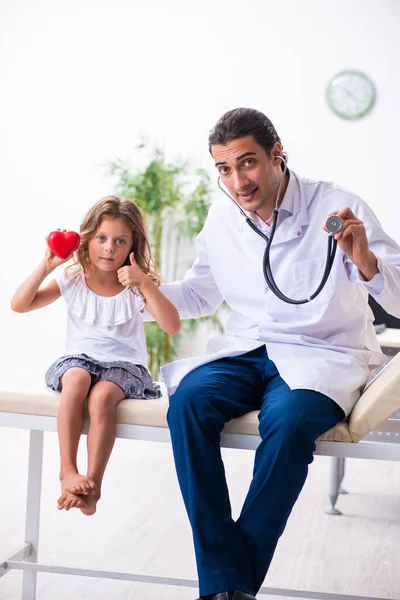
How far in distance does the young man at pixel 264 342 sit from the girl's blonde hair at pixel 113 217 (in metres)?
0.11

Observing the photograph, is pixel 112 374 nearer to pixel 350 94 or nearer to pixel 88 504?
pixel 88 504

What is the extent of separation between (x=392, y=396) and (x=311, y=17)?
11.2 feet

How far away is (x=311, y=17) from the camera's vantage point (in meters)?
4.48

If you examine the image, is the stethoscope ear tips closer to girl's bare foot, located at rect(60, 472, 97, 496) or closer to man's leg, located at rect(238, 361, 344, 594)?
man's leg, located at rect(238, 361, 344, 594)

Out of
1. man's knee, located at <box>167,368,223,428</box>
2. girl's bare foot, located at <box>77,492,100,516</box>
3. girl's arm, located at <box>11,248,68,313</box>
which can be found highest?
girl's arm, located at <box>11,248,68,313</box>

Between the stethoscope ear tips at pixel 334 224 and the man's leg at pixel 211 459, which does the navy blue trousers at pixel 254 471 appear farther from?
the stethoscope ear tips at pixel 334 224

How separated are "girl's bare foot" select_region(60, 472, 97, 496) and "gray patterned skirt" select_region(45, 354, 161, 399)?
237 mm

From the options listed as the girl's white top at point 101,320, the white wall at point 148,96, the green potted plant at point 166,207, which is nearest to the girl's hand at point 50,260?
the girl's white top at point 101,320

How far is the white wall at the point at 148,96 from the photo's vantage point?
4500 mm

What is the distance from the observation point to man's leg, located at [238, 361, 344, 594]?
1551mm

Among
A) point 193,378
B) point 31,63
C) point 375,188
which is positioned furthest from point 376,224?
point 31,63

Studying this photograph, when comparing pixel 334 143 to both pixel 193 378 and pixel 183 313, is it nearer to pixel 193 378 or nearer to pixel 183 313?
pixel 183 313

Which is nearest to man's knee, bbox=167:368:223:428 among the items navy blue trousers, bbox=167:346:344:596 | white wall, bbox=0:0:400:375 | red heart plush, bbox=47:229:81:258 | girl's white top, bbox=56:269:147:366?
navy blue trousers, bbox=167:346:344:596

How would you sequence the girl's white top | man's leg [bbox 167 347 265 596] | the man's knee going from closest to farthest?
1. man's leg [bbox 167 347 265 596]
2. the man's knee
3. the girl's white top
